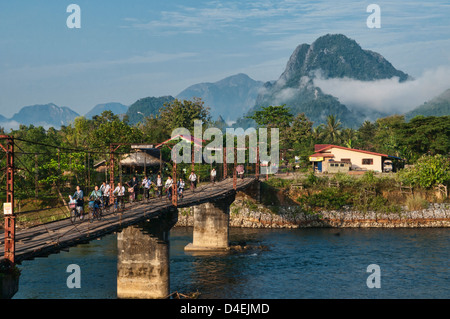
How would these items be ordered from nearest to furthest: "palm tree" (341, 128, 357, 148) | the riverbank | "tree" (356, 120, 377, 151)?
the riverbank, "palm tree" (341, 128, 357, 148), "tree" (356, 120, 377, 151)

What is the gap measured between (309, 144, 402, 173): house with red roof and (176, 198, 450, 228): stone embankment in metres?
20.2

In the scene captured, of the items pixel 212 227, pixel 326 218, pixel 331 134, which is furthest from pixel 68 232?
pixel 331 134

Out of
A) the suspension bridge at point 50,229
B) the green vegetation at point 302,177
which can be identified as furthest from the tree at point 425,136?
the suspension bridge at point 50,229

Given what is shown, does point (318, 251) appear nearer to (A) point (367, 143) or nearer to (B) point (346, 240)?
(B) point (346, 240)

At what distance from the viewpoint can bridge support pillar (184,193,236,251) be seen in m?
61.7

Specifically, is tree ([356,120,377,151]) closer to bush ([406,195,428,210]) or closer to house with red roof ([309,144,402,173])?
house with red roof ([309,144,402,173])

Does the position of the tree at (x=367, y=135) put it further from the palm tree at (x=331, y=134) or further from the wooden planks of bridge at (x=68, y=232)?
the wooden planks of bridge at (x=68, y=232)

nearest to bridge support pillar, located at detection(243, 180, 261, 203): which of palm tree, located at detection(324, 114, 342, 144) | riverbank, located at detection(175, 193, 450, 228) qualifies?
riverbank, located at detection(175, 193, 450, 228)

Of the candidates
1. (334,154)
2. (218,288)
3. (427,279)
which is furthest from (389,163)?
(218,288)

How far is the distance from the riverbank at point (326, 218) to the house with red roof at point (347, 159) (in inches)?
784

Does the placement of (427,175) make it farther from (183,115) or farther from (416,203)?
(183,115)

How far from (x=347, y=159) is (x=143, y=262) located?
225ft

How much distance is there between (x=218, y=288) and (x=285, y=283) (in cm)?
586

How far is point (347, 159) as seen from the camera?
10088 cm
